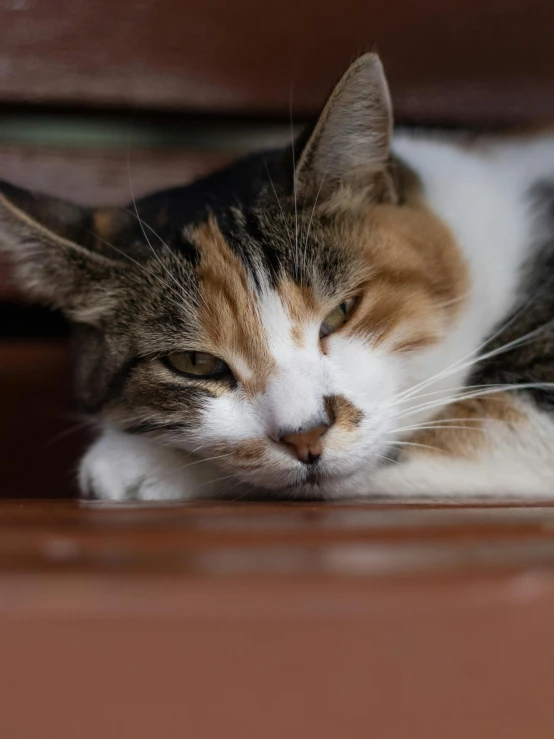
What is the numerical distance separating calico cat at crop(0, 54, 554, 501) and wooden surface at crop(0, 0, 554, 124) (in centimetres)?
41

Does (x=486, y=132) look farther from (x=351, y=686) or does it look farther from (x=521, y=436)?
(x=351, y=686)

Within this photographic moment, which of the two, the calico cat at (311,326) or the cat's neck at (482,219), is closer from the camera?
the calico cat at (311,326)

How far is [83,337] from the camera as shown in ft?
3.48

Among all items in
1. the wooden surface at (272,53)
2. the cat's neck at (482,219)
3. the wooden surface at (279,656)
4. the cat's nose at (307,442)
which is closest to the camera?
the wooden surface at (279,656)

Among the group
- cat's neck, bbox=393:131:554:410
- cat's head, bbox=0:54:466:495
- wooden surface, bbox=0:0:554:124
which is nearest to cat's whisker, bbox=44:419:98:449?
cat's head, bbox=0:54:466:495

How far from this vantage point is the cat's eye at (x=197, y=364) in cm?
91

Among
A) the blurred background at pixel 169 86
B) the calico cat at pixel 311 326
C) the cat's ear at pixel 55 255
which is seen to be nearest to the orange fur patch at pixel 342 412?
the calico cat at pixel 311 326

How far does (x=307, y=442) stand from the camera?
2.60 feet

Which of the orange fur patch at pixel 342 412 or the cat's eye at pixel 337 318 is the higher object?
the cat's eye at pixel 337 318

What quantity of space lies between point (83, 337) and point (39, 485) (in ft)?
1.46

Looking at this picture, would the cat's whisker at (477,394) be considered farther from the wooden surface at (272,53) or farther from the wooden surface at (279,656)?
the wooden surface at (272,53)

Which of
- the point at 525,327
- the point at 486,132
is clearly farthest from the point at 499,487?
the point at 486,132

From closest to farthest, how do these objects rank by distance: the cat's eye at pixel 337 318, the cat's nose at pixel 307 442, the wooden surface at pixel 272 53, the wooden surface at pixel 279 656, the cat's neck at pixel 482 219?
the wooden surface at pixel 279 656 < the cat's nose at pixel 307 442 < the cat's eye at pixel 337 318 < the cat's neck at pixel 482 219 < the wooden surface at pixel 272 53

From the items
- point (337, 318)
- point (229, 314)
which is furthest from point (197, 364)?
point (337, 318)
